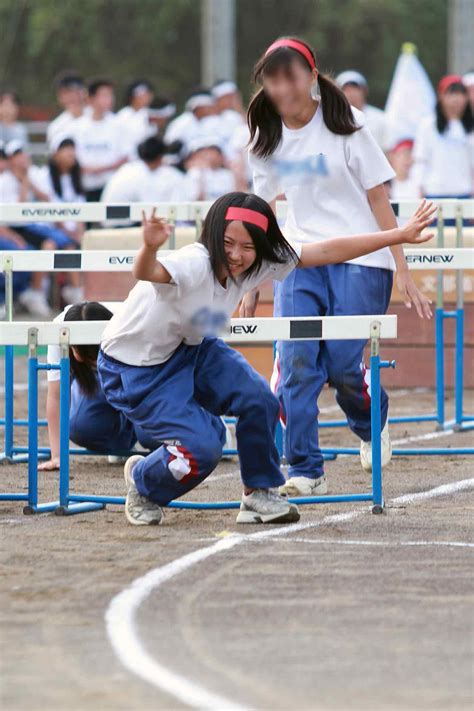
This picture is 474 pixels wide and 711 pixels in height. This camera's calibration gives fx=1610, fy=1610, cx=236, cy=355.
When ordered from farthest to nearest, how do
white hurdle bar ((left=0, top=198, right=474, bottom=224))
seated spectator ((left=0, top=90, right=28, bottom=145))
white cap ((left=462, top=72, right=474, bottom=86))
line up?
1. seated spectator ((left=0, top=90, right=28, bottom=145))
2. white cap ((left=462, top=72, right=474, bottom=86))
3. white hurdle bar ((left=0, top=198, right=474, bottom=224))

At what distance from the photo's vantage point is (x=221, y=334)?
6770mm

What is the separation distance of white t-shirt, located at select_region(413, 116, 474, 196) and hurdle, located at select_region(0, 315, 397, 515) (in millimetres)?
8228

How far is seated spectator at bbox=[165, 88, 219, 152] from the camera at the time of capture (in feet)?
63.0

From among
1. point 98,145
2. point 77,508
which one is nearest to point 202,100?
point 98,145

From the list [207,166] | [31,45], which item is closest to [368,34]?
[31,45]

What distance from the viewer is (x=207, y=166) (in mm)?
17453

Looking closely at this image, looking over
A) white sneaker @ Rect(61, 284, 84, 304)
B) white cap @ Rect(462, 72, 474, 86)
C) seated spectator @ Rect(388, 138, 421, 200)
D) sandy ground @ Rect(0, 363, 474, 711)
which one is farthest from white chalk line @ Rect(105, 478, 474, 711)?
white sneaker @ Rect(61, 284, 84, 304)

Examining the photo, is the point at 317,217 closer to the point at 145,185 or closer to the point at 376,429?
the point at 376,429

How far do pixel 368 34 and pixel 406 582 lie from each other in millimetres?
39436

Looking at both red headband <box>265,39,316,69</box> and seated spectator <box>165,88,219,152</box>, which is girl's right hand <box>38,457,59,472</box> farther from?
seated spectator <box>165,88,219,152</box>

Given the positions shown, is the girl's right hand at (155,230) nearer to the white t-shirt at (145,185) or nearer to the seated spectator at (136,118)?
the white t-shirt at (145,185)

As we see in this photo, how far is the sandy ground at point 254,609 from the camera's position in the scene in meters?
4.49

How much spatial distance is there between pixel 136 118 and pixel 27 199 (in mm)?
1765

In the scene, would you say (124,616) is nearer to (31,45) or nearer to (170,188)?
(170,188)
